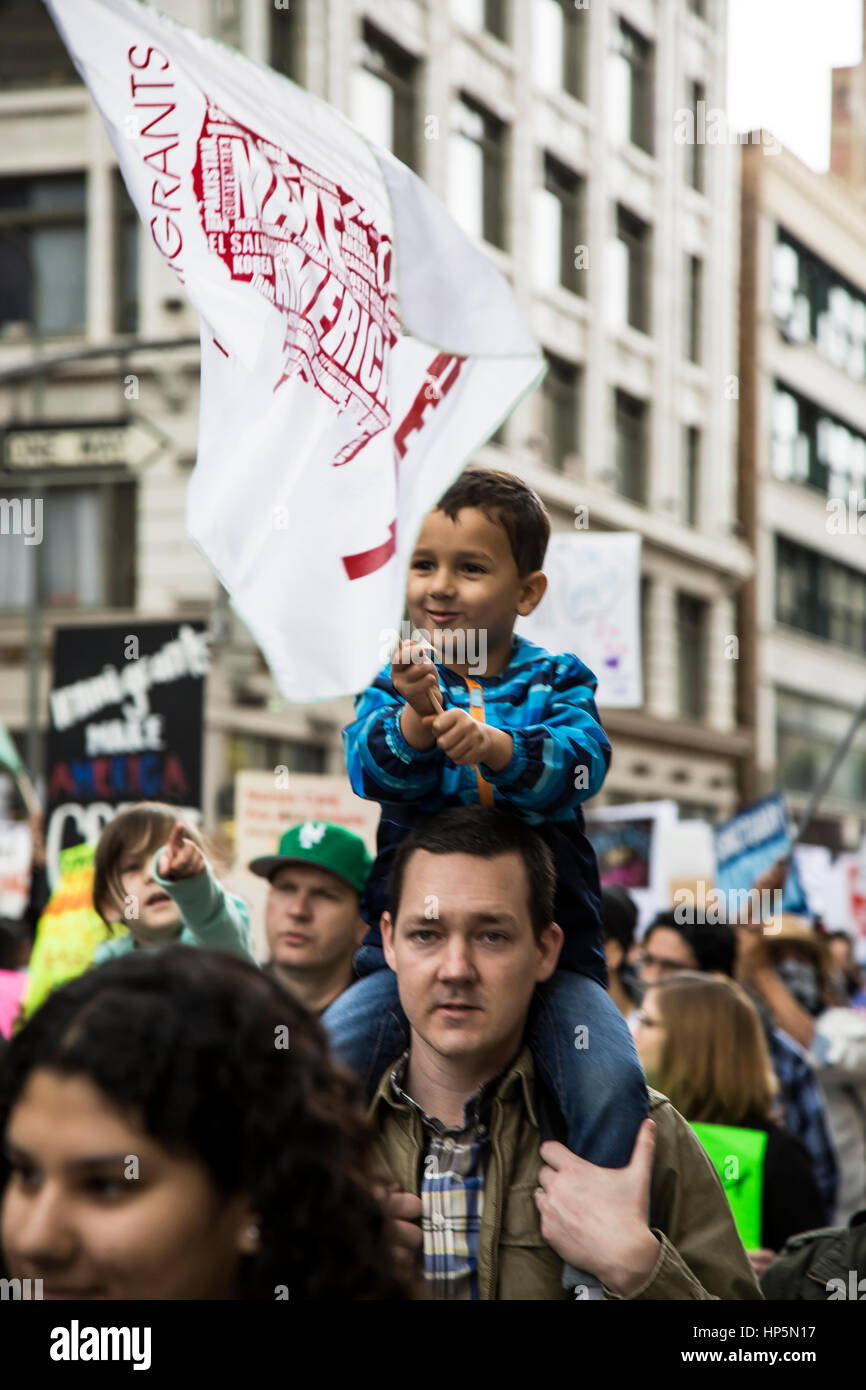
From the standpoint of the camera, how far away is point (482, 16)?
28281mm

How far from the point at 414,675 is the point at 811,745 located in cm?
3749

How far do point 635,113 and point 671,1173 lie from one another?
3199 cm

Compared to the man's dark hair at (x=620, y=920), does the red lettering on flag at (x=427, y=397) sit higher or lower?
higher

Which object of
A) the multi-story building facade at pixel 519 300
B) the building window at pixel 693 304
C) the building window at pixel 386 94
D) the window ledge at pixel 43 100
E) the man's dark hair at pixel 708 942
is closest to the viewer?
the man's dark hair at pixel 708 942

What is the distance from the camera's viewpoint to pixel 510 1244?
2.78 meters

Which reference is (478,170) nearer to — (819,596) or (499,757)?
(819,596)

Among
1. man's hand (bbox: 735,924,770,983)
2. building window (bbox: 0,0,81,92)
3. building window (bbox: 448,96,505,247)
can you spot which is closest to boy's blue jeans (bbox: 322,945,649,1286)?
man's hand (bbox: 735,924,770,983)

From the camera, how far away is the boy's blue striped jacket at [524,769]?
294cm

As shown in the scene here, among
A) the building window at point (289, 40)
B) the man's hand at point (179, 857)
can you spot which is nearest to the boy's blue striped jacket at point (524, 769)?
the man's hand at point (179, 857)

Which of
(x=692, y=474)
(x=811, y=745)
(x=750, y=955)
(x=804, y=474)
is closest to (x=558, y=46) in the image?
(x=692, y=474)

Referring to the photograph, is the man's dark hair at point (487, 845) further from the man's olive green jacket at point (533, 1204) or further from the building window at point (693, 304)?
the building window at point (693, 304)

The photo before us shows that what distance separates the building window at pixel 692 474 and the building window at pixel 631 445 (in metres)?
1.79

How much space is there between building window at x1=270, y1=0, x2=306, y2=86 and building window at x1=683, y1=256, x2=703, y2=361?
12.3 m
